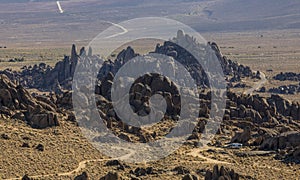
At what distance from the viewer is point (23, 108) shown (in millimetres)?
45469

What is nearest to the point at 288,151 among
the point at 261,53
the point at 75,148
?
the point at 75,148

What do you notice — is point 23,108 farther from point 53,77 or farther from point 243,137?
point 53,77

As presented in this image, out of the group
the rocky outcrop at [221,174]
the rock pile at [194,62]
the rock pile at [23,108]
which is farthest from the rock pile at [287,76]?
the rocky outcrop at [221,174]

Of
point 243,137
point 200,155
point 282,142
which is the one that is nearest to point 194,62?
point 243,137

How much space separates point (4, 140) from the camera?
40312mm

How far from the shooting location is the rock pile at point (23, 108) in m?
44.3

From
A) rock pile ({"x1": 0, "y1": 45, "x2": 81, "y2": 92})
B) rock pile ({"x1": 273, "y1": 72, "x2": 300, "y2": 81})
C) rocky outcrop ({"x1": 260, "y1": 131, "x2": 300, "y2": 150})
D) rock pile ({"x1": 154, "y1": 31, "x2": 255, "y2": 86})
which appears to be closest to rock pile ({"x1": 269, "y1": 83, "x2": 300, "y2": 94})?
rock pile ({"x1": 154, "y1": 31, "x2": 255, "y2": 86})

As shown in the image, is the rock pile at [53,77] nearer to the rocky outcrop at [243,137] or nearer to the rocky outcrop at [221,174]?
the rocky outcrop at [243,137]

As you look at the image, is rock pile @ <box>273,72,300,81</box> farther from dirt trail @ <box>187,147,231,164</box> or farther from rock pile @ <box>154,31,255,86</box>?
dirt trail @ <box>187,147,231,164</box>

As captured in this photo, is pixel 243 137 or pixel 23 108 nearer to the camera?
pixel 243 137

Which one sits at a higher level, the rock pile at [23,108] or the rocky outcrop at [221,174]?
the rock pile at [23,108]

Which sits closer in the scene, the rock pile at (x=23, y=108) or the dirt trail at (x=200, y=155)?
the dirt trail at (x=200, y=155)

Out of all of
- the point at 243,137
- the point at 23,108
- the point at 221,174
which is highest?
the point at 23,108

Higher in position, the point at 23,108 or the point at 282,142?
the point at 23,108
